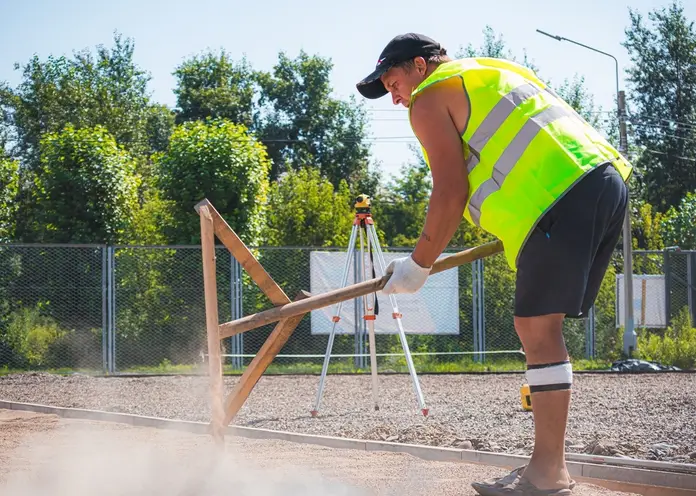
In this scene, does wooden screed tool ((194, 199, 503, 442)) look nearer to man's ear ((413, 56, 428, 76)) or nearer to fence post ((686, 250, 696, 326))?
man's ear ((413, 56, 428, 76))

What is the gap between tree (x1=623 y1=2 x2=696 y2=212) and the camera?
3866 cm

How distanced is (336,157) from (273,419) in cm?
3635

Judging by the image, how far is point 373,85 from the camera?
364cm

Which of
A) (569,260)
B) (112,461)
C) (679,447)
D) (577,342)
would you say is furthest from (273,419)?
(577,342)

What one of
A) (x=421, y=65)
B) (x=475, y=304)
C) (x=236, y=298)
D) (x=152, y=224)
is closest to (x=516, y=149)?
(x=421, y=65)

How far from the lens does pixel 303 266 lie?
49.6 feet

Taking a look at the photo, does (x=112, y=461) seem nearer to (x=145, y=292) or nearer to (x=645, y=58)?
(x=145, y=292)

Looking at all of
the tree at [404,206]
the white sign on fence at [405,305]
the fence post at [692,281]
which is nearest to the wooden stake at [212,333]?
the white sign on fence at [405,305]

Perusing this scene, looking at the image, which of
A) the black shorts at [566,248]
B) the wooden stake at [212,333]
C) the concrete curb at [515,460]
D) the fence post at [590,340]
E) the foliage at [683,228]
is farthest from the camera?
the foliage at [683,228]

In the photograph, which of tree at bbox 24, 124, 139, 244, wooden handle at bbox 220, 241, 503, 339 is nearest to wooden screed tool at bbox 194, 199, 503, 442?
wooden handle at bbox 220, 241, 503, 339

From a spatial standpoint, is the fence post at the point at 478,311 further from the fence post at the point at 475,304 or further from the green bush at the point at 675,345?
the green bush at the point at 675,345

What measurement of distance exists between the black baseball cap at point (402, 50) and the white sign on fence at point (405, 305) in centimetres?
1103

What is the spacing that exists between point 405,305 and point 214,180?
4500 mm

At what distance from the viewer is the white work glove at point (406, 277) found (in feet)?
11.4
